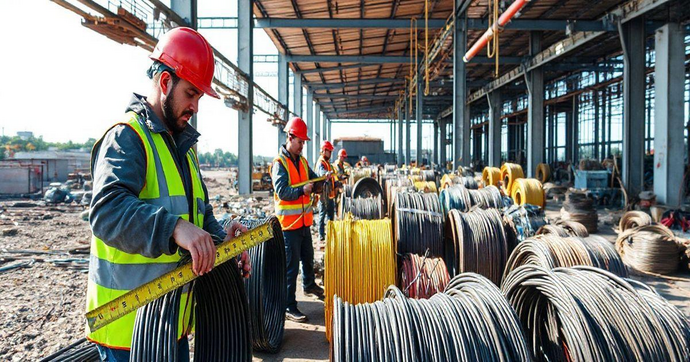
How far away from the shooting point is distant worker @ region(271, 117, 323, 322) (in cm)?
529

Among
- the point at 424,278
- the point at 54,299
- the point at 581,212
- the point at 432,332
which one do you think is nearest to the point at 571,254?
the point at 424,278

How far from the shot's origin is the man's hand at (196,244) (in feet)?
5.52

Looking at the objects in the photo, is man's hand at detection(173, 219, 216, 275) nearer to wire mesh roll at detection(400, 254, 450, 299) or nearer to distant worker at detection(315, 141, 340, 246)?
wire mesh roll at detection(400, 254, 450, 299)

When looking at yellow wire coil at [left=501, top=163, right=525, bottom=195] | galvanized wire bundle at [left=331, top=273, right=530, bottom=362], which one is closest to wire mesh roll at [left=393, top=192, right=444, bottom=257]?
galvanized wire bundle at [left=331, top=273, right=530, bottom=362]

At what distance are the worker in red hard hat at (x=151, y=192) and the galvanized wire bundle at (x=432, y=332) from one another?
2.87 feet

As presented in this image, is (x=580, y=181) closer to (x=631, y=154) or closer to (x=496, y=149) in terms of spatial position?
(x=631, y=154)

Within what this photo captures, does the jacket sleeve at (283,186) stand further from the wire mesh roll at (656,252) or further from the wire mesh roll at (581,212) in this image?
the wire mesh roll at (581,212)

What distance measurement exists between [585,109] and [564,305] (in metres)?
36.5

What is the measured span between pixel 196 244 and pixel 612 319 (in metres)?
2.22

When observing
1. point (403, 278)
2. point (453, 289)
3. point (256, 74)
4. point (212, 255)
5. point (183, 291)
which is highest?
point (256, 74)

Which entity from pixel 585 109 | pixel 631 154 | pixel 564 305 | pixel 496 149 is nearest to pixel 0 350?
pixel 564 305

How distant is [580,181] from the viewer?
56.4 feet

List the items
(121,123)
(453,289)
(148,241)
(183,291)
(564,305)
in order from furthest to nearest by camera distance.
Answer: (453,289), (564,305), (183,291), (121,123), (148,241)

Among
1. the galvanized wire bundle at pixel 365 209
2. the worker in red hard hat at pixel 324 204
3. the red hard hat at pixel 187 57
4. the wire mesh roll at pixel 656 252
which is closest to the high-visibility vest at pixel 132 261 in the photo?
the red hard hat at pixel 187 57
